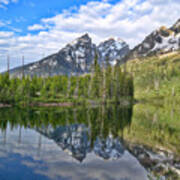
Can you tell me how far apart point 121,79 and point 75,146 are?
312 feet

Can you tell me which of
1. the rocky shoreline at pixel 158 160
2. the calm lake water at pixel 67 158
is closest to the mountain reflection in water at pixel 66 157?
the calm lake water at pixel 67 158

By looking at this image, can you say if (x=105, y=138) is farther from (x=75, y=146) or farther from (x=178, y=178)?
(x=178, y=178)

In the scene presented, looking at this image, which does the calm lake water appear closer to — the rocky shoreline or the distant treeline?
the rocky shoreline

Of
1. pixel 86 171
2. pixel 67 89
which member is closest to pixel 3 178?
pixel 86 171

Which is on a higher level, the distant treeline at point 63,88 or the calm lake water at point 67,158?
the distant treeline at point 63,88

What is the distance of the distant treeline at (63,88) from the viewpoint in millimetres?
72688

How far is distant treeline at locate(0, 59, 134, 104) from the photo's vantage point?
238 feet

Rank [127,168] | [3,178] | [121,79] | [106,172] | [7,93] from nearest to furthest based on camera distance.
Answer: [3,178]
[106,172]
[127,168]
[7,93]
[121,79]

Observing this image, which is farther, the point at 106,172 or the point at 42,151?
the point at 42,151

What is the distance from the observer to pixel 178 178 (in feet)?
41.8

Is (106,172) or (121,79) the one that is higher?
(121,79)

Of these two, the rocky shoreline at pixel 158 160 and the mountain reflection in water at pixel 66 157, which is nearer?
the mountain reflection in water at pixel 66 157

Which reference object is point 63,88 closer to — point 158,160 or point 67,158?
point 67,158

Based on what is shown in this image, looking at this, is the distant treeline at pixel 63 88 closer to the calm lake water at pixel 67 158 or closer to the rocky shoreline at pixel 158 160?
the calm lake water at pixel 67 158
